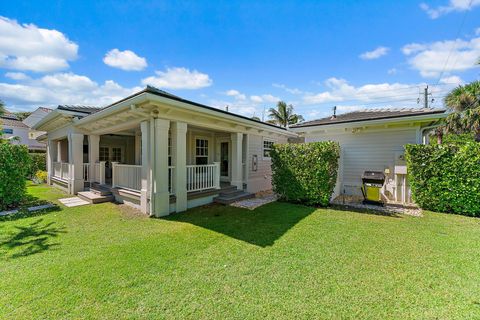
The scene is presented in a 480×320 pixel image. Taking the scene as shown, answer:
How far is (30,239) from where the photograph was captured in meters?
4.35

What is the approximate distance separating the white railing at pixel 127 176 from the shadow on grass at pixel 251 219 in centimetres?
205

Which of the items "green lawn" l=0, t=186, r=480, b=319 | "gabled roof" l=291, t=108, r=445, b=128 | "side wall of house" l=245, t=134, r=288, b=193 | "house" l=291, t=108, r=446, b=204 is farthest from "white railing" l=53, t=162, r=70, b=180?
"house" l=291, t=108, r=446, b=204

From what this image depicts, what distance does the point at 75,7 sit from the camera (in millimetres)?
6824

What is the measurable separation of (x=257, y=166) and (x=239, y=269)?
7.14 metres

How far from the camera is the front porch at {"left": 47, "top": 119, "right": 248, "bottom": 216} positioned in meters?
5.95

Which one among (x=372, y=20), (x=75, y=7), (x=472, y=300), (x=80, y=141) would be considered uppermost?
(x=372, y=20)

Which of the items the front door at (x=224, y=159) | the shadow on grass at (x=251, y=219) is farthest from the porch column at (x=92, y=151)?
the shadow on grass at (x=251, y=219)

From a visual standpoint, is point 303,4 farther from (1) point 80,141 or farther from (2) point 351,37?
(1) point 80,141

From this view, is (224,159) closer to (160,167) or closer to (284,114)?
(160,167)

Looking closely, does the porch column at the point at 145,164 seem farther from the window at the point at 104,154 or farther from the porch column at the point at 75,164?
the window at the point at 104,154

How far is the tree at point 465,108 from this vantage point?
12.3 m

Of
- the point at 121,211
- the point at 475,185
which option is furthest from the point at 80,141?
the point at 475,185

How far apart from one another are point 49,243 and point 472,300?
6759 mm

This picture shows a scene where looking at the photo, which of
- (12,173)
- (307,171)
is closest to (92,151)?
(12,173)
